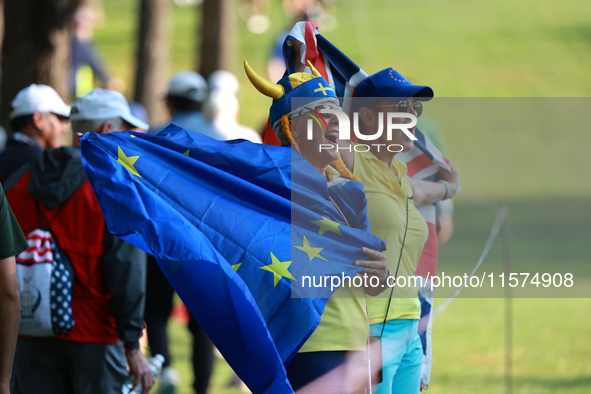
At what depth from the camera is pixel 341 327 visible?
3674mm

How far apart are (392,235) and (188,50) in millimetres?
33054

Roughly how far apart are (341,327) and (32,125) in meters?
2.46

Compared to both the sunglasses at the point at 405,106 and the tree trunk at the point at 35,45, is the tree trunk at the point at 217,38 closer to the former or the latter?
the tree trunk at the point at 35,45

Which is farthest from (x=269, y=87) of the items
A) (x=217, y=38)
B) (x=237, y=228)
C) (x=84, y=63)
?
(x=217, y=38)

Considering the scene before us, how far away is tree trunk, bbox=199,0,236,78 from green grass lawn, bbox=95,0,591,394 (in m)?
3.63

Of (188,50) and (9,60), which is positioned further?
(188,50)

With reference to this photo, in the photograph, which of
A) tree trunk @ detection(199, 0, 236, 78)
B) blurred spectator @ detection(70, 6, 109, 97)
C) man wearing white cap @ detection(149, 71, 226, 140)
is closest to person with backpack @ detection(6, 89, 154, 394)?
man wearing white cap @ detection(149, 71, 226, 140)

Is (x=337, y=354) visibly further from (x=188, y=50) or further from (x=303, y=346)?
(x=188, y=50)

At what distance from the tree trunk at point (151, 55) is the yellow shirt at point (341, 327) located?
10983 mm

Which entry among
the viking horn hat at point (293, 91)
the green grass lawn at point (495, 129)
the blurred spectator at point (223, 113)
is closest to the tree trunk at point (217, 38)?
the green grass lawn at point (495, 129)

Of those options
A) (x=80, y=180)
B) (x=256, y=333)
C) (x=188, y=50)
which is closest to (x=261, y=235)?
(x=256, y=333)

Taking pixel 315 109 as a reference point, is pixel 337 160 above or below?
below

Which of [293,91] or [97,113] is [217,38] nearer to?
[97,113]

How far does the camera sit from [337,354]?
3.68m
